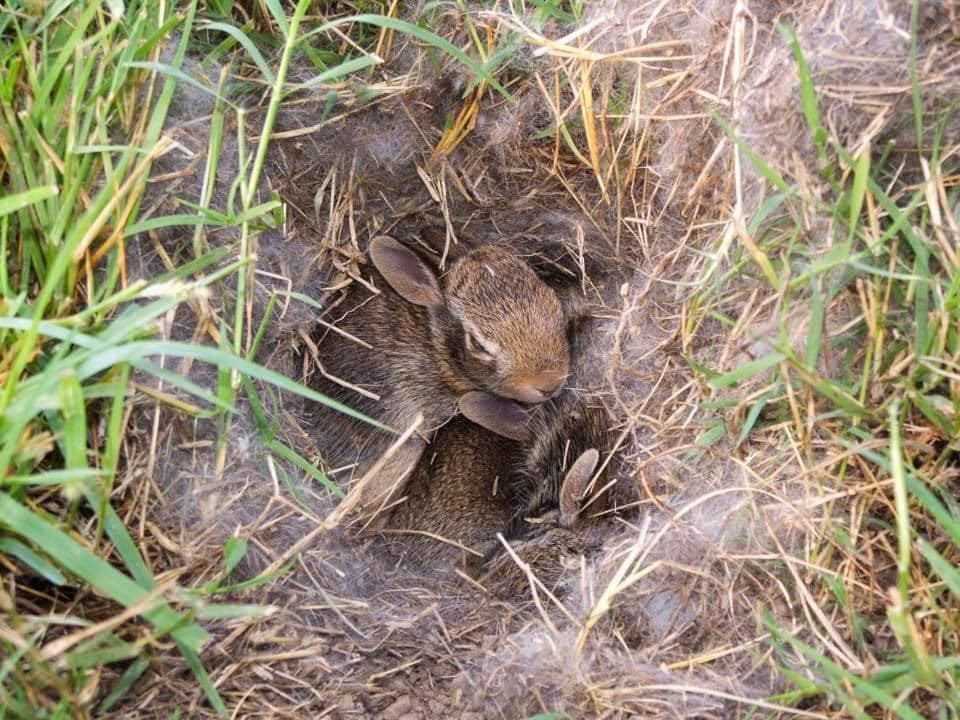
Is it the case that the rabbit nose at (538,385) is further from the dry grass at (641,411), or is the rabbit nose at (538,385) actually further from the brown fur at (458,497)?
the brown fur at (458,497)

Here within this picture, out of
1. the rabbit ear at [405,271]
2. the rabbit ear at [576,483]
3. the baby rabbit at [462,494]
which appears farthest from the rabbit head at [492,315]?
the rabbit ear at [576,483]

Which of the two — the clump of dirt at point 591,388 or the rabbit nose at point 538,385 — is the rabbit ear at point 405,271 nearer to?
the clump of dirt at point 591,388

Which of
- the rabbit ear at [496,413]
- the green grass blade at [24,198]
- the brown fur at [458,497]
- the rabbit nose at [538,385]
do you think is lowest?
the brown fur at [458,497]

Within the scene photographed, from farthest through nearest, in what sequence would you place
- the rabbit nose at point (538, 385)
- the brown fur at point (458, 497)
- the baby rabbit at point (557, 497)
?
the brown fur at point (458, 497) < the rabbit nose at point (538, 385) < the baby rabbit at point (557, 497)

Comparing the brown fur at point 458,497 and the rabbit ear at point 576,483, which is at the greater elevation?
the rabbit ear at point 576,483

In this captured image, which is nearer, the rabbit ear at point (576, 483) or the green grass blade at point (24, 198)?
the green grass blade at point (24, 198)

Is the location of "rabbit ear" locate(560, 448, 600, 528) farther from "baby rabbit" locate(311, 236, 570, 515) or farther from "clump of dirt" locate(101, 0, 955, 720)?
"baby rabbit" locate(311, 236, 570, 515)

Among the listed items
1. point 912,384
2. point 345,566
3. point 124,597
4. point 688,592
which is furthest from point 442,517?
point 912,384

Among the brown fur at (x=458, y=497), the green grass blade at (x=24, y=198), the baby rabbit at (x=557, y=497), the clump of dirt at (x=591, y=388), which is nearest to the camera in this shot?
the green grass blade at (x=24, y=198)
